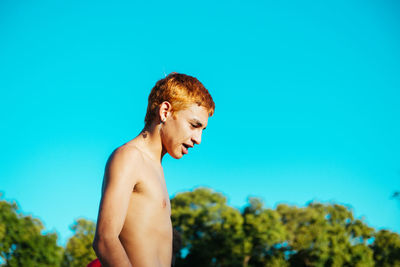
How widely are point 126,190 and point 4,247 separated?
148 ft

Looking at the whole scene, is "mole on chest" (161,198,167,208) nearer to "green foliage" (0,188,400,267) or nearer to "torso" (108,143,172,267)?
"torso" (108,143,172,267)

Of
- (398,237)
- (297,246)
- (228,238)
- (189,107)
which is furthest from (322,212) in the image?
(189,107)

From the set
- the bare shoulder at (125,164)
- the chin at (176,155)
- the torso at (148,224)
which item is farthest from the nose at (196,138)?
the bare shoulder at (125,164)

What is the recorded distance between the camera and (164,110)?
3004 millimetres

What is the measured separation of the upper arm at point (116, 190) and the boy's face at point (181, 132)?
41 centimetres

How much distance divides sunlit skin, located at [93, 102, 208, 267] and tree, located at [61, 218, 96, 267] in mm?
54589

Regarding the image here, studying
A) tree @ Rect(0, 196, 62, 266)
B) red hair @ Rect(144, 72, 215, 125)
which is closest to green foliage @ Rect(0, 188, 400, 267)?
tree @ Rect(0, 196, 62, 266)

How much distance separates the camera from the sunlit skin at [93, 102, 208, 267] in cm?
233

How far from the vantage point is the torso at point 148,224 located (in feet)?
8.36

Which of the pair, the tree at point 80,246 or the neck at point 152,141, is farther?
the tree at point 80,246

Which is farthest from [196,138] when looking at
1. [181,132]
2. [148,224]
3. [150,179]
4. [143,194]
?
[148,224]

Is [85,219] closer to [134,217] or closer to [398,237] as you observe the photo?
[398,237]

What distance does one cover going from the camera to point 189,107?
10.0 feet

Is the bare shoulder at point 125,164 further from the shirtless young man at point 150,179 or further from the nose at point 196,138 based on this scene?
the nose at point 196,138
